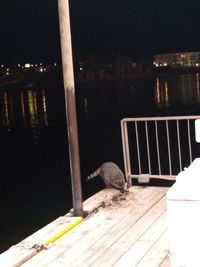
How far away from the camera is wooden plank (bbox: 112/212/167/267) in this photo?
Result: 5.12 m

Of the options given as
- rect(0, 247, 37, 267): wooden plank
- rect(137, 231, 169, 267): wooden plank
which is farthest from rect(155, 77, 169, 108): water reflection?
rect(0, 247, 37, 267): wooden plank

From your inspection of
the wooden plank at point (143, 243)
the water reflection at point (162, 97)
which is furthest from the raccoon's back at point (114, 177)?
the water reflection at point (162, 97)

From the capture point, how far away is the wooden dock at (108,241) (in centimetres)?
520

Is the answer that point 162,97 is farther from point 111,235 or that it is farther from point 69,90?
point 111,235

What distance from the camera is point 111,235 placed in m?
6.00

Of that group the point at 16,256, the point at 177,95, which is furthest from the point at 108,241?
the point at 177,95

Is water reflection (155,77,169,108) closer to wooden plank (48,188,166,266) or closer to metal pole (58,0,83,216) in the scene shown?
wooden plank (48,188,166,266)

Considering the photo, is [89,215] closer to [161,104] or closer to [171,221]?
[171,221]

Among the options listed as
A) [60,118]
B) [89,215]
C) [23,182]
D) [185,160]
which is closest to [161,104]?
[60,118]

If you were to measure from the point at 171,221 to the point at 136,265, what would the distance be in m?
2.03

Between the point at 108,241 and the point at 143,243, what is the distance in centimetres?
44

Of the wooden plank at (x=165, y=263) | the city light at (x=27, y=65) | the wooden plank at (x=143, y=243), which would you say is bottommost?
the wooden plank at (x=165, y=263)

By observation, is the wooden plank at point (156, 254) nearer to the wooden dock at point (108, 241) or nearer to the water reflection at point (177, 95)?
the wooden dock at point (108, 241)

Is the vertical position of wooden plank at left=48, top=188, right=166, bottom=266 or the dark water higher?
wooden plank at left=48, top=188, right=166, bottom=266
